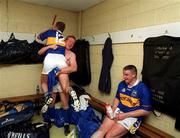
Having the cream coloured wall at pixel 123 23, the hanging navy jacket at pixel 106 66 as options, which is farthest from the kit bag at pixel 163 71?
the hanging navy jacket at pixel 106 66

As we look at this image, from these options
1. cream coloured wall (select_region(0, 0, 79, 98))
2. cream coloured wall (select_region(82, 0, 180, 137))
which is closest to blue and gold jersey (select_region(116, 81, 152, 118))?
cream coloured wall (select_region(82, 0, 180, 137))

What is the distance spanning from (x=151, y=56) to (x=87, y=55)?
162 cm

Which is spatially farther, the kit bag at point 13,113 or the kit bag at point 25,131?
the kit bag at point 13,113

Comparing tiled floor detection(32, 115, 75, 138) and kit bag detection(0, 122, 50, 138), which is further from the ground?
kit bag detection(0, 122, 50, 138)

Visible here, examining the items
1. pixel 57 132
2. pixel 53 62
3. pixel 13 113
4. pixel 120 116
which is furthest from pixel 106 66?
pixel 13 113

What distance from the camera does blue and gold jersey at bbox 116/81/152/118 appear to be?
2203 mm

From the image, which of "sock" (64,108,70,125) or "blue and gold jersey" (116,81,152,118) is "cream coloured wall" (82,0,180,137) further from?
"sock" (64,108,70,125)

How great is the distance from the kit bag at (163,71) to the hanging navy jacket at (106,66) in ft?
2.57

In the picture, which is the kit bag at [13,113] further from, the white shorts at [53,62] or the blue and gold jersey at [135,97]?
the blue and gold jersey at [135,97]

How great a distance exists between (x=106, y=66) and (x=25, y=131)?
5.21 feet

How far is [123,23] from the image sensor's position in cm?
285

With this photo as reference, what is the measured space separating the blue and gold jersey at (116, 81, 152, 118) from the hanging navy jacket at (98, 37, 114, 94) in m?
0.63

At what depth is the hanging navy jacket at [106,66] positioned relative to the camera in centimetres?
304

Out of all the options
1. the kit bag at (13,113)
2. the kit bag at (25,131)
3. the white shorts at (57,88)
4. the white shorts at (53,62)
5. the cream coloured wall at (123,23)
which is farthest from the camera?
the white shorts at (57,88)
